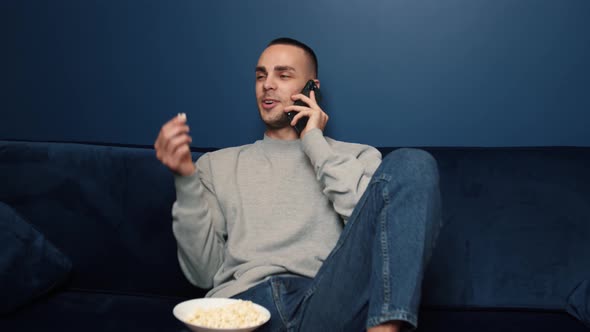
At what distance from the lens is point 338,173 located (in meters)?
1.52

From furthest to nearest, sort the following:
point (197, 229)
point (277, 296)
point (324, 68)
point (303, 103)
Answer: point (324, 68)
point (303, 103)
point (197, 229)
point (277, 296)

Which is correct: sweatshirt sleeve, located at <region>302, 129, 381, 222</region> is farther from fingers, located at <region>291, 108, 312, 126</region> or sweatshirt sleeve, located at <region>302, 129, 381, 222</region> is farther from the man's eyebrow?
the man's eyebrow

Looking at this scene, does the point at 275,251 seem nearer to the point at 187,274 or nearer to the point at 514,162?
the point at 187,274

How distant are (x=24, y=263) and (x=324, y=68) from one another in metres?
1.26

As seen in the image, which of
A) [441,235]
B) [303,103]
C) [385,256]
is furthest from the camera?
[303,103]

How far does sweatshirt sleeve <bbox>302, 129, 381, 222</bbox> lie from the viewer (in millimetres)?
1488

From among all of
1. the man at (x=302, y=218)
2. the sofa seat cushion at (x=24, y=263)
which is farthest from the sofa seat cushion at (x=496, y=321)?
the sofa seat cushion at (x=24, y=263)

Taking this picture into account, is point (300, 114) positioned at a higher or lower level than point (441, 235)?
higher

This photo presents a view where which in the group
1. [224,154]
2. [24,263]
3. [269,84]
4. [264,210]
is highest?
[269,84]

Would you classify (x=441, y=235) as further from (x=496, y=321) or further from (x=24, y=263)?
(x=24, y=263)

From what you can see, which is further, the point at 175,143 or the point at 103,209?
the point at 103,209

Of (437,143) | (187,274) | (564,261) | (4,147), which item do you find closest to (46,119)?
(4,147)

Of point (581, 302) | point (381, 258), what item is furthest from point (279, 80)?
point (581, 302)

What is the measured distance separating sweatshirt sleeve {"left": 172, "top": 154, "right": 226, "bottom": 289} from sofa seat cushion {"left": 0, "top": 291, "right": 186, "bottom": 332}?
16 centimetres
